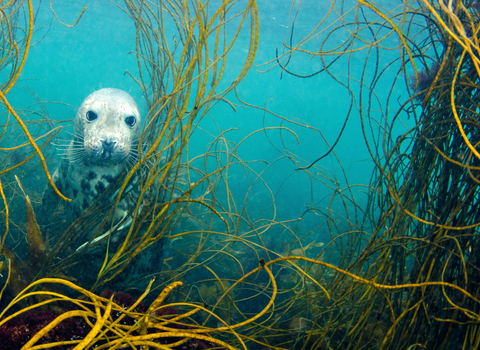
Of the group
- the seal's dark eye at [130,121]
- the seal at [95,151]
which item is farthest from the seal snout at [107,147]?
the seal's dark eye at [130,121]

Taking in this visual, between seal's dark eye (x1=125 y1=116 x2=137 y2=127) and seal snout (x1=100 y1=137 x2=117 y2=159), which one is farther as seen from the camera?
seal's dark eye (x1=125 y1=116 x2=137 y2=127)

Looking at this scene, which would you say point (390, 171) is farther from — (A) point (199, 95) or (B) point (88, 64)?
(B) point (88, 64)

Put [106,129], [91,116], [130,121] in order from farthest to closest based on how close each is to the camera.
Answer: [130,121] < [91,116] < [106,129]

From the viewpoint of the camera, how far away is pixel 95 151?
2.19 meters

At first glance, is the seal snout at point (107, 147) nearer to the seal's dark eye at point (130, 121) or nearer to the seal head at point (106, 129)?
the seal head at point (106, 129)

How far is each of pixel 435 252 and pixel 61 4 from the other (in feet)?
100

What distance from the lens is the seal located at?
2262 mm

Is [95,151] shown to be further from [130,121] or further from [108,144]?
[130,121]

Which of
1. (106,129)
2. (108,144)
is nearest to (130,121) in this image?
(106,129)

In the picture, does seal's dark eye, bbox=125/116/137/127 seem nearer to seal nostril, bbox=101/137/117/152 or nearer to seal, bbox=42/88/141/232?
seal, bbox=42/88/141/232

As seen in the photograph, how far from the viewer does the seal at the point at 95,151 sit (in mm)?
2262

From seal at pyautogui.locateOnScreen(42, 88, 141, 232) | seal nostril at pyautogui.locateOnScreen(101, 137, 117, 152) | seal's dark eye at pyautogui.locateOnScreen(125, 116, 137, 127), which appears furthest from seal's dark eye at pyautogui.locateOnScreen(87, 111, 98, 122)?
seal nostril at pyautogui.locateOnScreen(101, 137, 117, 152)

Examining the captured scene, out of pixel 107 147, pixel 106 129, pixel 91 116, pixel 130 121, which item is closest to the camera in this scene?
pixel 107 147

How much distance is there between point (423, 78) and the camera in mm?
2336
